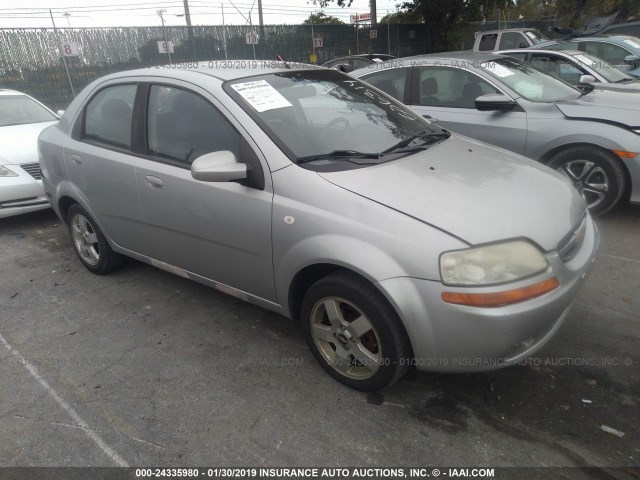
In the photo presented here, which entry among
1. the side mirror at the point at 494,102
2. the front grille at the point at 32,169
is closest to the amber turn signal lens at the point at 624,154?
the side mirror at the point at 494,102

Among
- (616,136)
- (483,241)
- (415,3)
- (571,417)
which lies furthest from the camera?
(415,3)

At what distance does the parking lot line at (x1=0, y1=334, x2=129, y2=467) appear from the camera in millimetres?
2327

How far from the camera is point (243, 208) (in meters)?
2.74

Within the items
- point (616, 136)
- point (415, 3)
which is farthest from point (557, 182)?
point (415, 3)

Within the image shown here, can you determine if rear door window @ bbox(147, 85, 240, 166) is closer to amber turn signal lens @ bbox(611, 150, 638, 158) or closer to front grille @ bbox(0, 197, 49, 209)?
front grille @ bbox(0, 197, 49, 209)

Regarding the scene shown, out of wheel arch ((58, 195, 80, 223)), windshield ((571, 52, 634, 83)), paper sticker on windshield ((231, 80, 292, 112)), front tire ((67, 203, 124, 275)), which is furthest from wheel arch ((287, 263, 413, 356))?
windshield ((571, 52, 634, 83))

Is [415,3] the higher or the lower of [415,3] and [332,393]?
the higher

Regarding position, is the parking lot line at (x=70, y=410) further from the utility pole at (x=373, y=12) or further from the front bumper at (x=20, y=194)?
the utility pole at (x=373, y=12)

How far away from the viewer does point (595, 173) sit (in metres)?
4.72

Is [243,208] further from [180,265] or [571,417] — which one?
[571,417]

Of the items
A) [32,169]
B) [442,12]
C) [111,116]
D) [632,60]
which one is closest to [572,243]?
[111,116]

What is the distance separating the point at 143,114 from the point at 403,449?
2657 mm

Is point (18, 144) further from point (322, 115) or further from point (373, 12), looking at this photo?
point (373, 12)

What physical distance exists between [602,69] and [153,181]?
6.70 m
